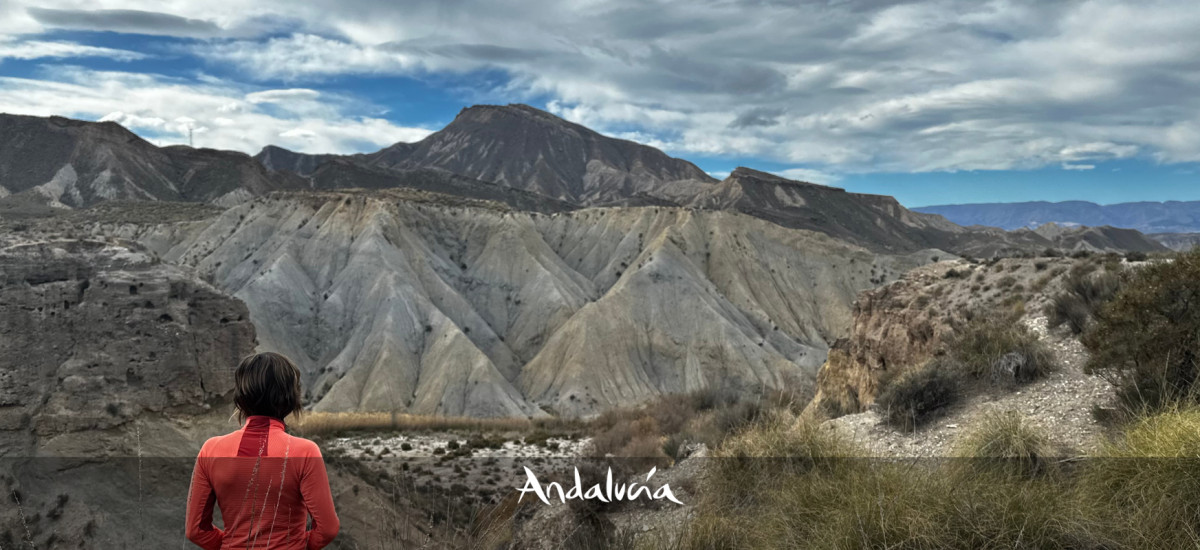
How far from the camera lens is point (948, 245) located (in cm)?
14625

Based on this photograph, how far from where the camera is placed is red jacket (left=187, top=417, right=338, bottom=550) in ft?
11.0

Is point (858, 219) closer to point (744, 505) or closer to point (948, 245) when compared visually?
point (948, 245)

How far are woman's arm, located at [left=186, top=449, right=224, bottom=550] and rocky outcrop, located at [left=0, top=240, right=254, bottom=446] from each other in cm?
1094

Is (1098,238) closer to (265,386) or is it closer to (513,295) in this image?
(513,295)

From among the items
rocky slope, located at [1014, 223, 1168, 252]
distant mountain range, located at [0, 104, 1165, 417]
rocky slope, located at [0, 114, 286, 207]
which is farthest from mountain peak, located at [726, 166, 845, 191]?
rocky slope, located at [0, 114, 286, 207]

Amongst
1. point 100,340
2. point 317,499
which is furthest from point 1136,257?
point 100,340

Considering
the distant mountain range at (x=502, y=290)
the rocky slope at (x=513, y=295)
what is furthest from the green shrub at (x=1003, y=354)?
the rocky slope at (x=513, y=295)

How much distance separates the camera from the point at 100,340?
505 inches

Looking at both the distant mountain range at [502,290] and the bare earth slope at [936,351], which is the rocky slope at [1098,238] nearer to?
the distant mountain range at [502,290]

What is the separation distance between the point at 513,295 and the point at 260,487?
6032 centimetres

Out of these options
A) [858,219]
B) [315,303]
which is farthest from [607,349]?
[858,219]

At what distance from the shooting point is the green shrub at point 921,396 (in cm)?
956

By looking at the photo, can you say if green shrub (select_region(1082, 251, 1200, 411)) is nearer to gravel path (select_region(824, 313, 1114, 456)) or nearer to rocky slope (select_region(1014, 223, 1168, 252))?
gravel path (select_region(824, 313, 1114, 456))

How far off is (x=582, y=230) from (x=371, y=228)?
26.1 metres
